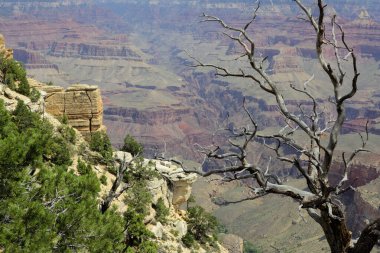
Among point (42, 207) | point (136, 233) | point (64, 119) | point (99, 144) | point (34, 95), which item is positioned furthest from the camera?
point (99, 144)

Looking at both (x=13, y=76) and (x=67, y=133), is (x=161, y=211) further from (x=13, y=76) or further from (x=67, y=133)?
(x=13, y=76)

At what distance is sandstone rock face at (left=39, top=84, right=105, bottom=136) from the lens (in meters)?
35.9

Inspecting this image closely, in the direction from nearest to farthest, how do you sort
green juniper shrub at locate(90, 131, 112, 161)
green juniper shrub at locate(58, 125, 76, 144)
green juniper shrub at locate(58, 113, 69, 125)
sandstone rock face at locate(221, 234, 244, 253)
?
green juniper shrub at locate(58, 125, 76, 144) → green juniper shrub at locate(58, 113, 69, 125) → green juniper shrub at locate(90, 131, 112, 161) → sandstone rock face at locate(221, 234, 244, 253)

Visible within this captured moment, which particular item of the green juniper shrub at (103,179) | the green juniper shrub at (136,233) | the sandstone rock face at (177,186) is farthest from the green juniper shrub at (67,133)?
the green juniper shrub at (136,233)

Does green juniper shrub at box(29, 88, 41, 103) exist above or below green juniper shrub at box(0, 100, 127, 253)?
below

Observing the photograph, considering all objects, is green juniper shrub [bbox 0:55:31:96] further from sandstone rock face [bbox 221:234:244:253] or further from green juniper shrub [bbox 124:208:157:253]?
sandstone rock face [bbox 221:234:244:253]

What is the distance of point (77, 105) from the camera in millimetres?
36250

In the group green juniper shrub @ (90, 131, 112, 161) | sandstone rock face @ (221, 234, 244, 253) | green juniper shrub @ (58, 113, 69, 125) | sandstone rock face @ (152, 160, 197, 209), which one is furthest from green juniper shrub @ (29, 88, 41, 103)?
sandstone rock face @ (221, 234, 244, 253)

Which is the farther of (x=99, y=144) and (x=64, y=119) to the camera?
(x=99, y=144)

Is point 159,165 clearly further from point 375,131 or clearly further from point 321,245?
point 375,131

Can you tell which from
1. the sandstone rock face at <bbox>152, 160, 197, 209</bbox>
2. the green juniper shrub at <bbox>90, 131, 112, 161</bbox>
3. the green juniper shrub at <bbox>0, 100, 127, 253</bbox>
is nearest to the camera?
the green juniper shrub at <bbox>0, 100, 127, 253</bbox>

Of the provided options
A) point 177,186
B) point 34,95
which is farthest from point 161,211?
point 34,95

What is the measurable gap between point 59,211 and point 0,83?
1752cm

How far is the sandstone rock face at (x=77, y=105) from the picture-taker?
3588 cm
